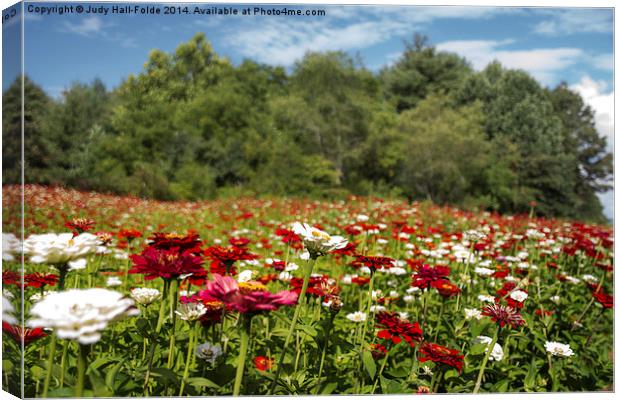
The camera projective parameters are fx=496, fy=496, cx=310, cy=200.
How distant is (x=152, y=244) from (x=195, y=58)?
22.6 ft

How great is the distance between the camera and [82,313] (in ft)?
2.79

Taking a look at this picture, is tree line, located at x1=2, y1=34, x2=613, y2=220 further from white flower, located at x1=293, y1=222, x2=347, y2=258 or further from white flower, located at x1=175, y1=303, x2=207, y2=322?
white flower, located at x1=293, y1=222, x2=347, y2=258

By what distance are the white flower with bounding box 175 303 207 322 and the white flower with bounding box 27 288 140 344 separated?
527 mm

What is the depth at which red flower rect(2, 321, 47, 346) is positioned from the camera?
156 centimetres

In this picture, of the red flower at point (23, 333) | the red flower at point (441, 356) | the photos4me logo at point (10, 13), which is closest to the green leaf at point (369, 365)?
the red flower at point (441, 356)

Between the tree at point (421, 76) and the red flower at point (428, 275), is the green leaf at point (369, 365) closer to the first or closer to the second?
the red flower at point (428, 275)

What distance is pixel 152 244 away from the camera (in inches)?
51.4

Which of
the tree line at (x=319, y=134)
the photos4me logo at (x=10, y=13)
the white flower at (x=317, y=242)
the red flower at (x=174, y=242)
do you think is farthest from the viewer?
the tree line at (x=319, y=134)

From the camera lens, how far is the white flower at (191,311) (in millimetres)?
1422

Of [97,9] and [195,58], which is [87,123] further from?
[97,9]

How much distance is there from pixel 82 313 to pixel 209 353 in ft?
2.35

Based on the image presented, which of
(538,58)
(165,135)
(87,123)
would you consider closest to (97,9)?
(538,58)

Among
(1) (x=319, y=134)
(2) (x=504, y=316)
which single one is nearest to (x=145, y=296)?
(2) (x=504, y=316)

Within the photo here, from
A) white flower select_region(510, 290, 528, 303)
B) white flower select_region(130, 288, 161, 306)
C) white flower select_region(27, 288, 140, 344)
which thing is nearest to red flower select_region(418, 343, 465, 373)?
white flower select_region(510, 290, 528, 303)
